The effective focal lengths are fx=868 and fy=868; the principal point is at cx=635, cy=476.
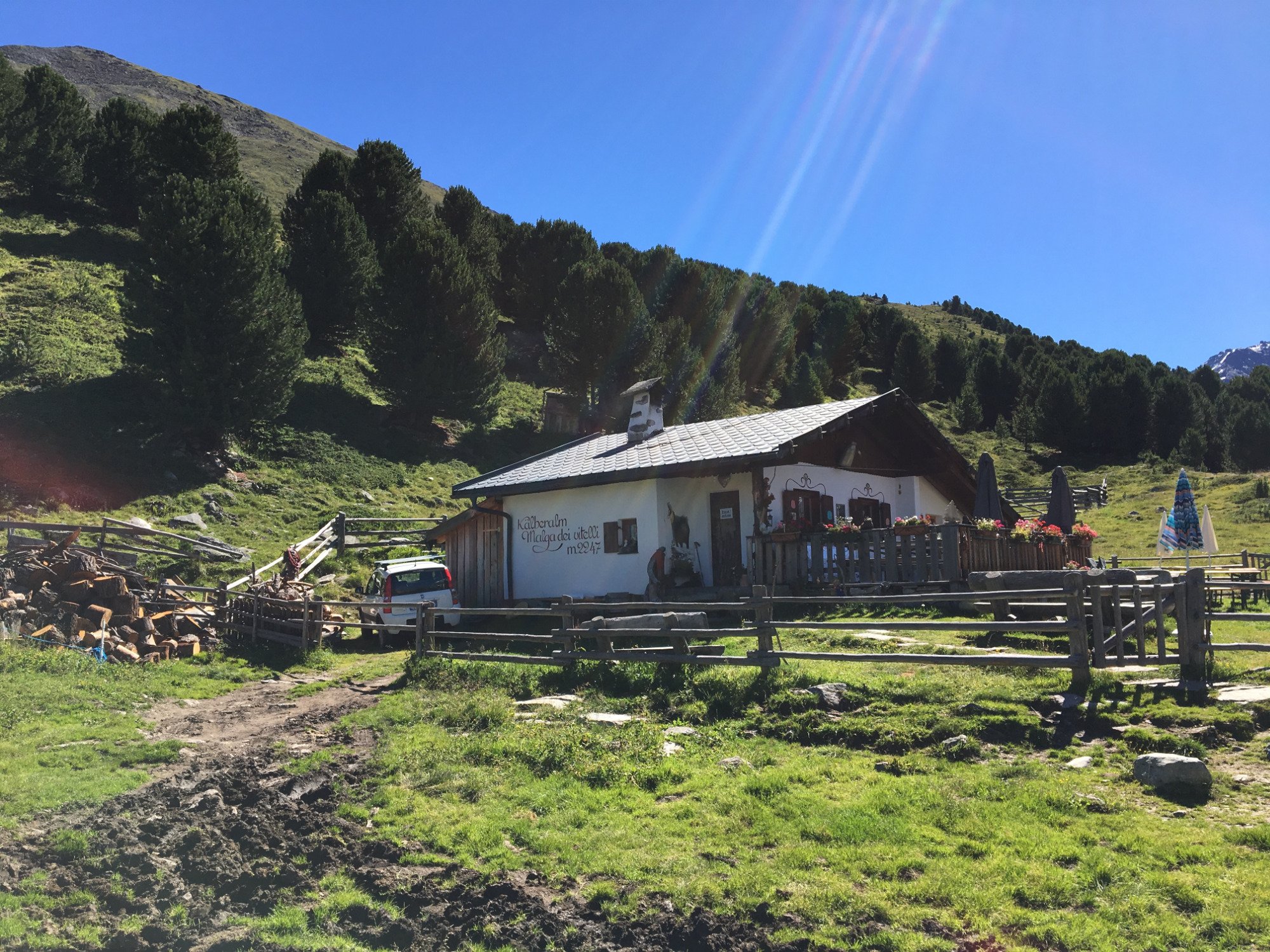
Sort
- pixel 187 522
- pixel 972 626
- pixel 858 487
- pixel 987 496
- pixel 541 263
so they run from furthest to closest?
pixel 541 263
pixel 187 522
pixel 858 487
pixel 987 496
pixel 972 626

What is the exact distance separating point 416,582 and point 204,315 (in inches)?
666

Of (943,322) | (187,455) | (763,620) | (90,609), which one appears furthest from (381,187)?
(943,322)

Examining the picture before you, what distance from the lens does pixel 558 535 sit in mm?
22422

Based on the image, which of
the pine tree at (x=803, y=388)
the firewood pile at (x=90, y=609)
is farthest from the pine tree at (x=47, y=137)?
the pine tree at (x=803, y=388)

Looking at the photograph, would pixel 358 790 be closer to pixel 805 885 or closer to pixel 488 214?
pixel 805 885

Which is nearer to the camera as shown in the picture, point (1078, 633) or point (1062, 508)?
point (1078, 633)

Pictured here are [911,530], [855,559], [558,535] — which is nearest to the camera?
[911,530]

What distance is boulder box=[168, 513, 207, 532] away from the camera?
88.0 ft

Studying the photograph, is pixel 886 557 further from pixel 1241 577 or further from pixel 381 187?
pixel 381 187

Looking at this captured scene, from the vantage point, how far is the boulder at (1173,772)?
21.8ft

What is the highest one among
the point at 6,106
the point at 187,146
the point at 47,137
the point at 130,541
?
the point at 6,106

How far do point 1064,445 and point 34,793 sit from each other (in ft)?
246

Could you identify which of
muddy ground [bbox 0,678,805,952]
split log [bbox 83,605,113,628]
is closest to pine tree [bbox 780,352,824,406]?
split log [bbox 83,605,113,628]

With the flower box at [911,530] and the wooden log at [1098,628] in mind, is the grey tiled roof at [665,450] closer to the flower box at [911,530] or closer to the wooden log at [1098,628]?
the flower box at [911,530]
